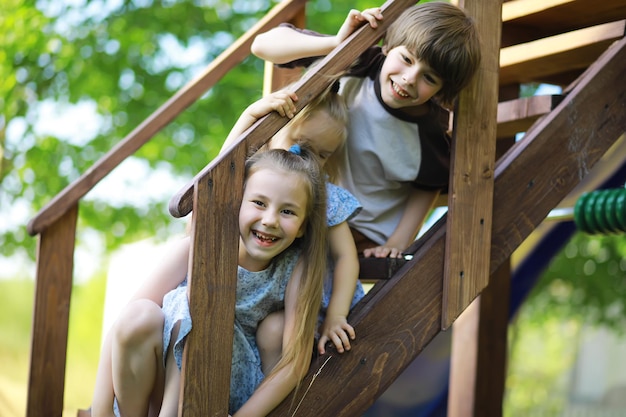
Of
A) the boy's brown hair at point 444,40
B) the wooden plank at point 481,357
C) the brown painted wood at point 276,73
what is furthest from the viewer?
the wooden plank at point 481,357

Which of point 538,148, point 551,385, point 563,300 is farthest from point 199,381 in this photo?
point 551,385

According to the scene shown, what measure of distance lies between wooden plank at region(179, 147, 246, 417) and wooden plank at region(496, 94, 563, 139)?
144cm

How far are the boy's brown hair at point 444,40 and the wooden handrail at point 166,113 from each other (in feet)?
4.22

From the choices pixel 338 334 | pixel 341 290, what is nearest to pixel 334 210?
pixel 341 290

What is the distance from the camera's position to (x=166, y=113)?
13.2 feet

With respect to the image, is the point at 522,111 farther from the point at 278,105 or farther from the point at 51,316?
the point at 51,316

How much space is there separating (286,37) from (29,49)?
675cm

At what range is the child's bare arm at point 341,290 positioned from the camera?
8.71 feet

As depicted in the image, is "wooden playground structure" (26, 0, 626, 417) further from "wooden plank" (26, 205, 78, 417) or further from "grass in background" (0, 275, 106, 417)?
"grass in background" (0, 275, 106, 417)

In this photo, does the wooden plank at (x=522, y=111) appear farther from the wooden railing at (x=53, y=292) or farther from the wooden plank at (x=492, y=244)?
the wooden railing at (x=53, y=292)

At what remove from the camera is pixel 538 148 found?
3.04m

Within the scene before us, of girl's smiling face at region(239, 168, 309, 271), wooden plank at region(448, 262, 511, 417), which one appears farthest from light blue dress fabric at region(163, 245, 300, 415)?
wooden plank at region(448, 262, 511, 417)

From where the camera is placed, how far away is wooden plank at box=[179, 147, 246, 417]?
7.25 feet

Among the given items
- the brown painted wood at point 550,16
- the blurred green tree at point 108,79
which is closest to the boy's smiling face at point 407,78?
the brown painted wood at point 550,16
